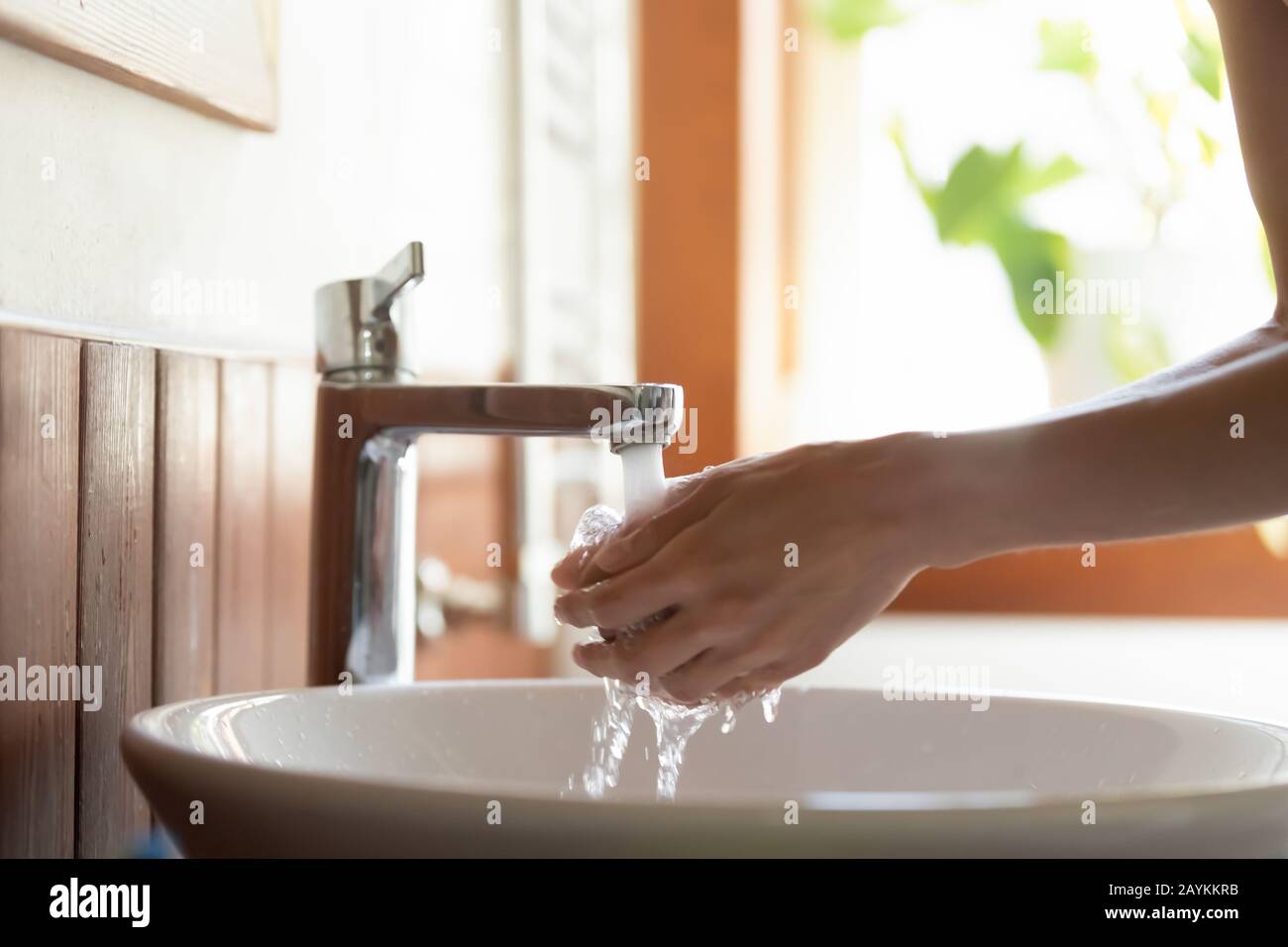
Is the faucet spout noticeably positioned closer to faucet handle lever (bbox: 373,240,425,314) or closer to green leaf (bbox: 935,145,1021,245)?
faucet handle lever (bbox: 373,240,425,314)

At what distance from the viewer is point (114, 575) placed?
609mm

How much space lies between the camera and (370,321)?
2.22ft

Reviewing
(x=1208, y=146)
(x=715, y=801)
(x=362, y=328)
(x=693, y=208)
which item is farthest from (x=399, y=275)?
(x=1208, y=146)

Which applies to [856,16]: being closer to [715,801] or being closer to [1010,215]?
[1010,215]

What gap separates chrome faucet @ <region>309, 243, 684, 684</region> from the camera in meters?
0.66

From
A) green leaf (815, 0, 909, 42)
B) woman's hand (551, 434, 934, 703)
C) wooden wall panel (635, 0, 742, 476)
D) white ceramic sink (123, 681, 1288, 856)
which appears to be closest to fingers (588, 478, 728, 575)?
woman's hand (551, 434, 934, 703)

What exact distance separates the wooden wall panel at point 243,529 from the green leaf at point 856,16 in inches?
41.8

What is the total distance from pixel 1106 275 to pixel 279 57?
41.9 inches

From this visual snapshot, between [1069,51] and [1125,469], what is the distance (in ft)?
4.08

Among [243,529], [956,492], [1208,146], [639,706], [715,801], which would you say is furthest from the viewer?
[1208,146]

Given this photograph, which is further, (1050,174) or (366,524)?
(1050,174)

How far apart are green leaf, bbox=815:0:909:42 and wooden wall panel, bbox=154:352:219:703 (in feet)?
3.69

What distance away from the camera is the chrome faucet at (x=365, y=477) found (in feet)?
2.16

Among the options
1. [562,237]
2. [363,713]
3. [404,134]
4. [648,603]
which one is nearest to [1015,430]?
[648,603]
